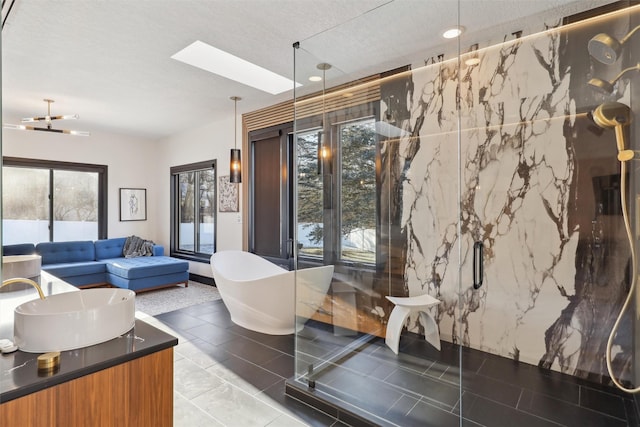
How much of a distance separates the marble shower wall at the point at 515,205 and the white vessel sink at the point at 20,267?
320 cm

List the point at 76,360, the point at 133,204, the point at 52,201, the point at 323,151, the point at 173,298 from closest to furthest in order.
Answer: the point at 76,360
the point at 323,151
the point at 173,298
the point at 52,201
the point at 133,204

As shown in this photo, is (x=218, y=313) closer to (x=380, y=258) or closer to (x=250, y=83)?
(x=380, y=258)

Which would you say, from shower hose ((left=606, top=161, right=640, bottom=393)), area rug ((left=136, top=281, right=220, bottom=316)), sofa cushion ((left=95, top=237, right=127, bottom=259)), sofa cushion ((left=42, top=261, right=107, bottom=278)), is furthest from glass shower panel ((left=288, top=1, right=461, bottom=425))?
sofa cushion ((left=95, top=237, right=127, bottom=259))

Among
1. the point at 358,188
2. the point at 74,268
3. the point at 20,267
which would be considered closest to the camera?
the point at 20,267

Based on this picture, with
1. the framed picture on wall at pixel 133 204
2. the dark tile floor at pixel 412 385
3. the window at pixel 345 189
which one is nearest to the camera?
the dark tile floor at pixel 412 385

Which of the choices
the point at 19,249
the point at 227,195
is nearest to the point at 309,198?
the point at 227,195

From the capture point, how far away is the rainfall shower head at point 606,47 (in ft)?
7.59

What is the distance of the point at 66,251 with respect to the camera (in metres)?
5.57

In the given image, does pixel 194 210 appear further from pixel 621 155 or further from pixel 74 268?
pixel 621 155

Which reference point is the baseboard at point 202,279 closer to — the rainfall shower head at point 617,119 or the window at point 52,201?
the window at point 52,201

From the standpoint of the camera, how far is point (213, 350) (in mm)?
3191

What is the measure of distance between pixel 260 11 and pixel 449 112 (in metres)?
1.91

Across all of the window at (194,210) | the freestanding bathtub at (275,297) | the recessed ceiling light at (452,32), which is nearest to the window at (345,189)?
the freestanding bathtub at (275,297)

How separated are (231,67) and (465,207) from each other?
2.80 m
